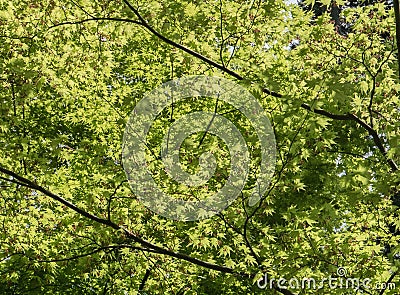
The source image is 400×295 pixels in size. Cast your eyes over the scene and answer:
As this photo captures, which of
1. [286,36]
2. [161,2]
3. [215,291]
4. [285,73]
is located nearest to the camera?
[161,2]

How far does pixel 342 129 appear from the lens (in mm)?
9734

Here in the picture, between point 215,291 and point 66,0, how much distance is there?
6.00 m

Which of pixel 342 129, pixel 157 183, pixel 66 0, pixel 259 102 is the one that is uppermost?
pixel 342 129

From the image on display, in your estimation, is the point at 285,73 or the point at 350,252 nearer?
the point at 350,252

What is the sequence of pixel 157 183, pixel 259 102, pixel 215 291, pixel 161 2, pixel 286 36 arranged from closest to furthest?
pixel 161 2 < pixel 259 102 < pixel 157 183 < pixel 286 36 < pixel 215 291

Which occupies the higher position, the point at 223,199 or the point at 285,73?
the point at 285,73

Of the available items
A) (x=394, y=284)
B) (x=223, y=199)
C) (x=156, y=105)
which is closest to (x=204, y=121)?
(x=156, y=105)

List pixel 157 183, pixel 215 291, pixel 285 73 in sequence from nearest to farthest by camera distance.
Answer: pixel 157 183 → pixel 215 291 → pixel 285 73

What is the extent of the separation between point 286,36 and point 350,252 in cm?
343

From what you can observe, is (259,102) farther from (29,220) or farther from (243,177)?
(29,220)

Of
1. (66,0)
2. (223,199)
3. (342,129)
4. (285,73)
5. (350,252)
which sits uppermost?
(285,73)

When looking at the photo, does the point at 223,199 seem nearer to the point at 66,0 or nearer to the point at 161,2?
the point at 161,2

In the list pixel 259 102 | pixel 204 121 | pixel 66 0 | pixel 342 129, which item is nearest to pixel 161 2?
pixel 66 0

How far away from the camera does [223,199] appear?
5.72 metres
